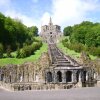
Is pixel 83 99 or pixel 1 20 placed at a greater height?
pixel 1 20

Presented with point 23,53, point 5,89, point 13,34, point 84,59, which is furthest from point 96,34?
point 5,89

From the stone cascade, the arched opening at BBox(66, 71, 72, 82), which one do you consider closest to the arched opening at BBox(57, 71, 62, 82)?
the stone cascade

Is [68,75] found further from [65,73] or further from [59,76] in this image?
[59,76]

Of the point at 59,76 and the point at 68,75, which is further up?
the point at 68,75

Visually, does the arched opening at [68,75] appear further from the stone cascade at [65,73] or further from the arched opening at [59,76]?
the arched opening at [59,76]

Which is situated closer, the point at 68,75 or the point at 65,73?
the point at 65,73

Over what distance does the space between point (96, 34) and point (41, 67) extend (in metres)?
59.2

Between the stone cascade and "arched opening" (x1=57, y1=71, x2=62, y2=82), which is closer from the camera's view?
the stone cascade

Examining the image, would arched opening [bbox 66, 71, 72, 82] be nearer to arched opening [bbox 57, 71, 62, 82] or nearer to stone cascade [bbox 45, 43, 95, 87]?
stone cascade [bbox 45, 43, 95, 87]

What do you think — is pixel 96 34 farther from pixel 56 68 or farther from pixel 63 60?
pixel 56 68

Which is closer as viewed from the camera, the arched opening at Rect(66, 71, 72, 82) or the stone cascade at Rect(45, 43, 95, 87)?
the stone cascade at Rect(45, 43, 95, 87)

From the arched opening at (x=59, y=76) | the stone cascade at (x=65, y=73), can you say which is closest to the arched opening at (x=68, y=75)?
the stone cascade at (x=65, y=73)

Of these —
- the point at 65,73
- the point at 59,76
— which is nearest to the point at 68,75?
the point at 65,73

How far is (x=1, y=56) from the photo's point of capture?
4222 inches
